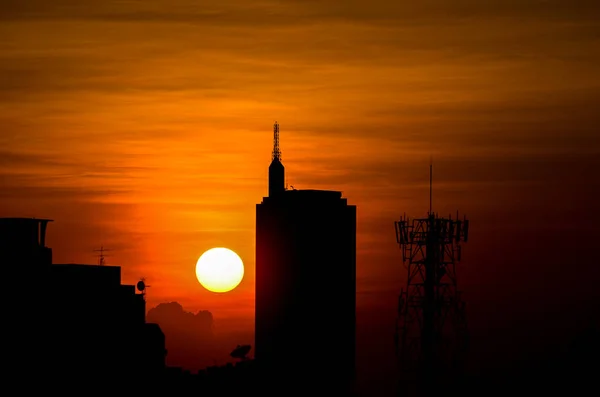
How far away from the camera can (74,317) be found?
189500 millimetres

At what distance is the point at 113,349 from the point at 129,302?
8.05m

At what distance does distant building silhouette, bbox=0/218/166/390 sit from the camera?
599ft

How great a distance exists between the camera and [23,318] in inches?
7288

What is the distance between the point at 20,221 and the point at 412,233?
72173mm

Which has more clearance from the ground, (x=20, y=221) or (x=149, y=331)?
(x=20, y=221)

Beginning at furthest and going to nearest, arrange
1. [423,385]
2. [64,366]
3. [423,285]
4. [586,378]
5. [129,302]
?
[129,302]
[64,366]
[586,378]
[423,285]
[423,385]

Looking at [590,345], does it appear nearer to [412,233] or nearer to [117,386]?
[412,233]

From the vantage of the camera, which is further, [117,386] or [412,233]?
[117,386]

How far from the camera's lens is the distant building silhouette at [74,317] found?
18250 centimetres

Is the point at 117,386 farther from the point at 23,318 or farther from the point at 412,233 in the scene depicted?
the point at 412,233

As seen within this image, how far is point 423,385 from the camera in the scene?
12912 centimetres

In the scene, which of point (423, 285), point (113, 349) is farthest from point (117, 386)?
point (423, 285)

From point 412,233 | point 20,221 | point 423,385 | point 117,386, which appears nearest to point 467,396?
point 423,385

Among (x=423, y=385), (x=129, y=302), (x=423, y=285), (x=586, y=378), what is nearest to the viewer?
(x=423, y=385)
